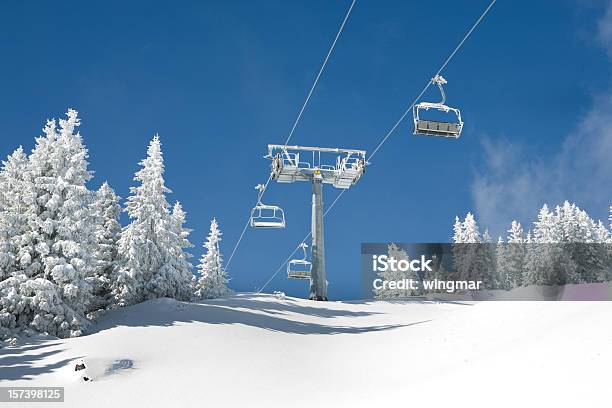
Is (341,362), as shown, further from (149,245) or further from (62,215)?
(149,245)

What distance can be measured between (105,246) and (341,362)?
67.8 ft

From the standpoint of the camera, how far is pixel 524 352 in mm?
12070

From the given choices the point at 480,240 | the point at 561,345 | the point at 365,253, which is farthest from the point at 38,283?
the point at 480,240

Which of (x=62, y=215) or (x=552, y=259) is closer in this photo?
(x=62, y=215)

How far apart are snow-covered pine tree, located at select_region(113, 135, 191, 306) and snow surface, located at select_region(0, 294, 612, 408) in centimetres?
811

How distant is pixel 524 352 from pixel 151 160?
27255 millimetres

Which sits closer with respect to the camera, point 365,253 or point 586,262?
point 365,253

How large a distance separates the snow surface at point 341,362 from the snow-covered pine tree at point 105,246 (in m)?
8.58

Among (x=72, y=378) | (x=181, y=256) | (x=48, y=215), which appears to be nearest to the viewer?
(x=72, y=378)

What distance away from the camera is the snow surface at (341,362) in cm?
1053

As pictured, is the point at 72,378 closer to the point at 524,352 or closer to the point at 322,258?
the point at 524,352

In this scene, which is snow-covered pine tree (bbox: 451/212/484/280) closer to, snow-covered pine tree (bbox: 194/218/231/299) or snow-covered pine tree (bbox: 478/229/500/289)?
snow-covered pine tree (bbox: 478/229/500/289)

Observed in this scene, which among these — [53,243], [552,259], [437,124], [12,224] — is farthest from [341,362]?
[552,259]

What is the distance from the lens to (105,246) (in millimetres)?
31328
